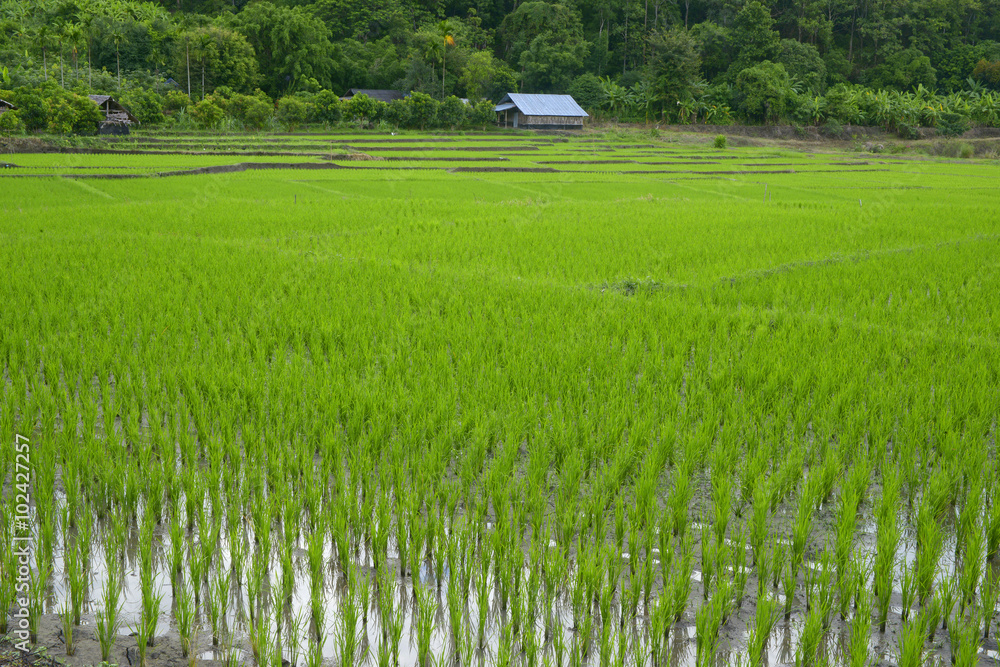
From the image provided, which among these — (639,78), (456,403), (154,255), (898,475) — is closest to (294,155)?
(154,255)

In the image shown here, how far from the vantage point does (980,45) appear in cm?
4966

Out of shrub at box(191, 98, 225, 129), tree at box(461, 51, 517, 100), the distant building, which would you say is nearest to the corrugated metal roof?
tree at box(461, 51, 517, 100)

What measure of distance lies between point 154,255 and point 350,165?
13.4 m

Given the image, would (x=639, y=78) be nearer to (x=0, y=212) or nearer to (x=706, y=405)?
(x=0, y=212)

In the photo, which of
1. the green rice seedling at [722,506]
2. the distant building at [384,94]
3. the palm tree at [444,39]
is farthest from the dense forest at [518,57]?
the green rice seedling at [722,506]

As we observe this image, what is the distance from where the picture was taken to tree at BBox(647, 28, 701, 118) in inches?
1602

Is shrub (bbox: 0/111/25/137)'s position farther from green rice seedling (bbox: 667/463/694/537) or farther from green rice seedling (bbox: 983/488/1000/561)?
green rice seedling (bbox: 983/488/1000/561)

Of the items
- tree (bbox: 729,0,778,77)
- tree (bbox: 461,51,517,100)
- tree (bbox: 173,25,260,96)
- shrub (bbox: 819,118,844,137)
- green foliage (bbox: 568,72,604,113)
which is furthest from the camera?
tree (bbox: 729,0,778,77)

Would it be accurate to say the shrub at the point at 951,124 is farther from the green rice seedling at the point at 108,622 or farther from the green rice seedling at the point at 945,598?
the green rice seedling at the point at 108,622

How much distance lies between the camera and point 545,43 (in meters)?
44.2

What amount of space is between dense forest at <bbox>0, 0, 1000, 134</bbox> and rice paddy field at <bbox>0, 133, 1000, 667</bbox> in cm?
2309

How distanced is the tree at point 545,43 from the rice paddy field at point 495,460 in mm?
38376

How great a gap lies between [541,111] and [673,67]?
26.8 ft

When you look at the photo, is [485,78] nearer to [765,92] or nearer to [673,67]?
[673,67]
